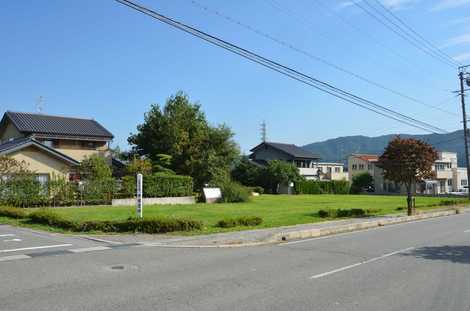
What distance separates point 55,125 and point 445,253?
39821 millimetres

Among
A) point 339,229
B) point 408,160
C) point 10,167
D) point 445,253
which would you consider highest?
point 10,167

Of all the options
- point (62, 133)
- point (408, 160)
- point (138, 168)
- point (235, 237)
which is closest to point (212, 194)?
point (138, 168)

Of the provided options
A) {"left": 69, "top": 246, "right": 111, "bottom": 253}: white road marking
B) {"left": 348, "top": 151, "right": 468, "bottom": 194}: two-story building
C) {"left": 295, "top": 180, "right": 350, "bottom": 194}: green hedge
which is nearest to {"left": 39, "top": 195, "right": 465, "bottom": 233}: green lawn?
{"left": 69, "top": 246, "right": 111, "bottom": 253}: white road marking

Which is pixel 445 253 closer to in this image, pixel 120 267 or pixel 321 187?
pixel 120 267

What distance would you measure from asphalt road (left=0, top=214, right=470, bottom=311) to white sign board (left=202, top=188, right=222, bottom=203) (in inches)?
946

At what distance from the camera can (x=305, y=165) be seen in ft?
261

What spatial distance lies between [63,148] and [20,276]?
122 feet

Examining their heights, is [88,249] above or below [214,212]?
below

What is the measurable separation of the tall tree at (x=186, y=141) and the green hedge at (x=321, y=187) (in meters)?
18.5

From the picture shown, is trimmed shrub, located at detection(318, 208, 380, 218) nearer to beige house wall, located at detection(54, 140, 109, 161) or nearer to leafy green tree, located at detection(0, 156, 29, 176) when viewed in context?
leafy green tree, located at detection(0, 156, 29, 176)

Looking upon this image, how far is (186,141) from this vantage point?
47.9 meters

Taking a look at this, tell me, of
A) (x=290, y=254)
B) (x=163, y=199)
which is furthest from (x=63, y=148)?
(x=290, y=254)

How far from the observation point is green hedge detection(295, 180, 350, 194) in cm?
6469

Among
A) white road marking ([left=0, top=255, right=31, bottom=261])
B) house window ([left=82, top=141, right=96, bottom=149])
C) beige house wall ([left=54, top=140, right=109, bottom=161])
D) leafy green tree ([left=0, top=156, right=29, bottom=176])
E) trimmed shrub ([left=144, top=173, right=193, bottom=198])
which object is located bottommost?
white road marking ([left=0, top=255, right=31, bottom=261])
